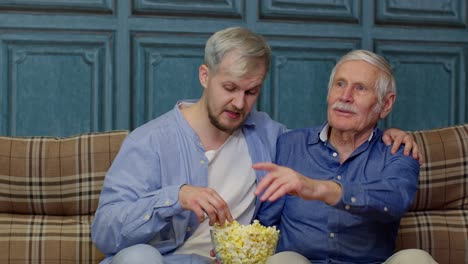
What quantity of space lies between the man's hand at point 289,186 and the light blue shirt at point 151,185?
1.01ft

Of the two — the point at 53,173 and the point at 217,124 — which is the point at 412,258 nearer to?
the point at 217,124

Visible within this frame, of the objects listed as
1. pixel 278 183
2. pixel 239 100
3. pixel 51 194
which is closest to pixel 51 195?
pixel 51 194

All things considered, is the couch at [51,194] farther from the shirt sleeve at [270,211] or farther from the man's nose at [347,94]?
the man's nose at [347,94]

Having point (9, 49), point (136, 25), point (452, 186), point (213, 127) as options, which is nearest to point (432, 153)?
point (452, 186)

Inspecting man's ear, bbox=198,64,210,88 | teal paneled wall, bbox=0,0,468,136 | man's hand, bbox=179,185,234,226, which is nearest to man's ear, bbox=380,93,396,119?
man's ear, bbox=198,64,210,88

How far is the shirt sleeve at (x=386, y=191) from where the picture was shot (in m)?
2.24

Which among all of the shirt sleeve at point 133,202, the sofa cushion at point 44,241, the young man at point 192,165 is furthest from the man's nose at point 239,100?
the sofa cushion at point 44,241

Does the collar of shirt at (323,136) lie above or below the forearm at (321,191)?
above

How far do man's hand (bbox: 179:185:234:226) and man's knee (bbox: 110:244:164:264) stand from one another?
0.14 meters

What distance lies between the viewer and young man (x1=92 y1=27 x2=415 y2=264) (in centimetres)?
236

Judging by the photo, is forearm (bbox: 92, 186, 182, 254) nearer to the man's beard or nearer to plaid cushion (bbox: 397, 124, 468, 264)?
the man's beard

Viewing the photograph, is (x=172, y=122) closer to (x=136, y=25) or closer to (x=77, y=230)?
(x=77, y=230)

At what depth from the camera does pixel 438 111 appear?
356 cm

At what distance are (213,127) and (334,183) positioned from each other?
0.47 meters
